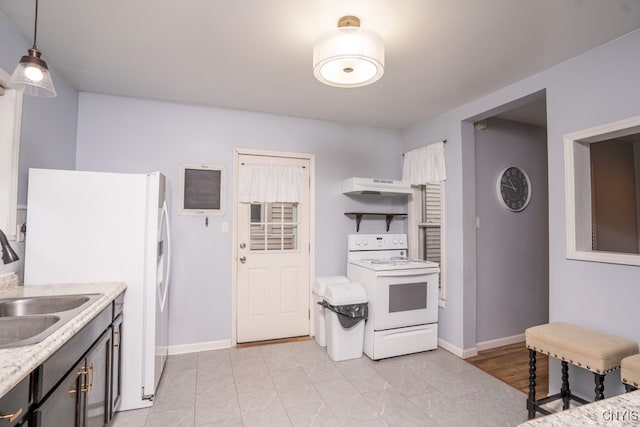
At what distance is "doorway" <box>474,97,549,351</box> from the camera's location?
3365mm

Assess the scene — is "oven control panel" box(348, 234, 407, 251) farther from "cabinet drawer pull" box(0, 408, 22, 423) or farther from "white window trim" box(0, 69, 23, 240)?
"cabinet drawer pull" box(0, 408, 22, 423)

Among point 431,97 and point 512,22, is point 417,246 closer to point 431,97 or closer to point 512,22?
point 431,97

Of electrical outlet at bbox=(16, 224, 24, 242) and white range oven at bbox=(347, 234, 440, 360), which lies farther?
white range oven at bbox=(347, 234, 440, 360)

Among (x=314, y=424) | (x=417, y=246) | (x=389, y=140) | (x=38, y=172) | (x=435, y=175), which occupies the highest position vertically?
(x=389, y=140)

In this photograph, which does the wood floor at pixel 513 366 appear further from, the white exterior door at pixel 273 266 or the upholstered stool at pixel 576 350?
the white exterior door at pixel 273 266

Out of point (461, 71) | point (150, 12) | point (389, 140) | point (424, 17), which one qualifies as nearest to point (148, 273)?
point (150, 12)

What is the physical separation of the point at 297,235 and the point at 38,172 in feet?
7.43

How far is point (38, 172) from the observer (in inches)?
80.3

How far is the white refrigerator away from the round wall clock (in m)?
3.37

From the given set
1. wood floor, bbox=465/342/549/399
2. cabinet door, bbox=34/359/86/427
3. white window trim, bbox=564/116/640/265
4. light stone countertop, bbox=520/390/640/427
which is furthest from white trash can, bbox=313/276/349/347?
light stone countertop, bbox=520/390/640/427

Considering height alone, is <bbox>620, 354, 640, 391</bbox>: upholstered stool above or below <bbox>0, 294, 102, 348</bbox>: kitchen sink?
below

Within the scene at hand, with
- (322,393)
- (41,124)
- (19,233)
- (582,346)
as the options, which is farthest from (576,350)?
(41,124)

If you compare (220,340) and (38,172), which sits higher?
(38,172)
